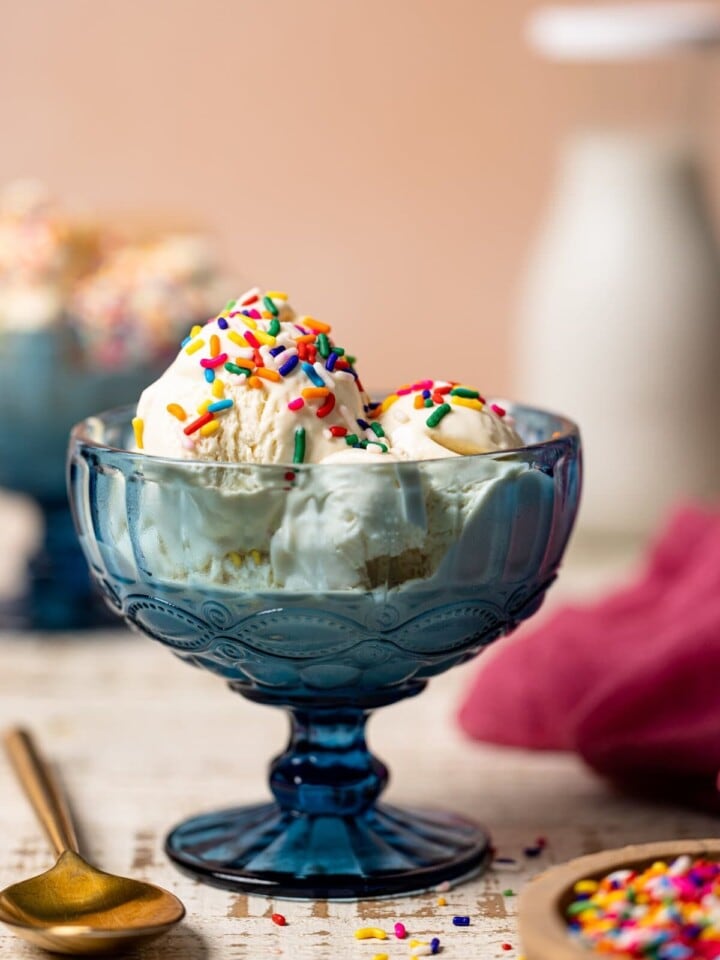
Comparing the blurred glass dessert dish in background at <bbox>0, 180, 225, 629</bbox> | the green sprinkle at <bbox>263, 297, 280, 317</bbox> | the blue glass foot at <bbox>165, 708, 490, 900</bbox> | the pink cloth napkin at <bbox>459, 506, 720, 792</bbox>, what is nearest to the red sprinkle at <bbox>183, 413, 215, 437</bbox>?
the green sprinkle at <bbox>263, 297, 280, 317</bbox>

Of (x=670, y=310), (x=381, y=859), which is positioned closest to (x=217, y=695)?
(x=381, y=859)

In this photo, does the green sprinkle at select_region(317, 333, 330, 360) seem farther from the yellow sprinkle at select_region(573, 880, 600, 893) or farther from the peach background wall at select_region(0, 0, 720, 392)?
the peach background wall at select_region(0, 0, 720, 392)

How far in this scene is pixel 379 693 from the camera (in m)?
1.04

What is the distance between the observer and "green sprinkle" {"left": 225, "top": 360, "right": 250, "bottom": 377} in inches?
39.7

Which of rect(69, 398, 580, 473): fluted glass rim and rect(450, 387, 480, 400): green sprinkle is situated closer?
rect(69, 398, 580, 473): fluted glass rim

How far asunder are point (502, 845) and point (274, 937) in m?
0.24

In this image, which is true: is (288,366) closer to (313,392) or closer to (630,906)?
(313,392)

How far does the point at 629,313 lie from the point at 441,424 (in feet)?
4.35

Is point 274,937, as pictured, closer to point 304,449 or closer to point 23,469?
point 304,449

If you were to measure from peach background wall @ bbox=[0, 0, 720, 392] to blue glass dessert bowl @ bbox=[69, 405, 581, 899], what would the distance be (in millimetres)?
2076

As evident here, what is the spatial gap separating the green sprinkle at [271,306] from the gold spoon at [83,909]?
370 millimetres

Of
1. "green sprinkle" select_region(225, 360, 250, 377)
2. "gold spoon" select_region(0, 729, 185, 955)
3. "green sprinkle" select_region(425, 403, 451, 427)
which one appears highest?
"green sprinkle" select_region(225, 360, 250, 377)

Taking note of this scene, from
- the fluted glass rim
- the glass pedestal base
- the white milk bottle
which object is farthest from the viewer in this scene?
the white milk bottle

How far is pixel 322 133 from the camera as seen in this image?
314cm
